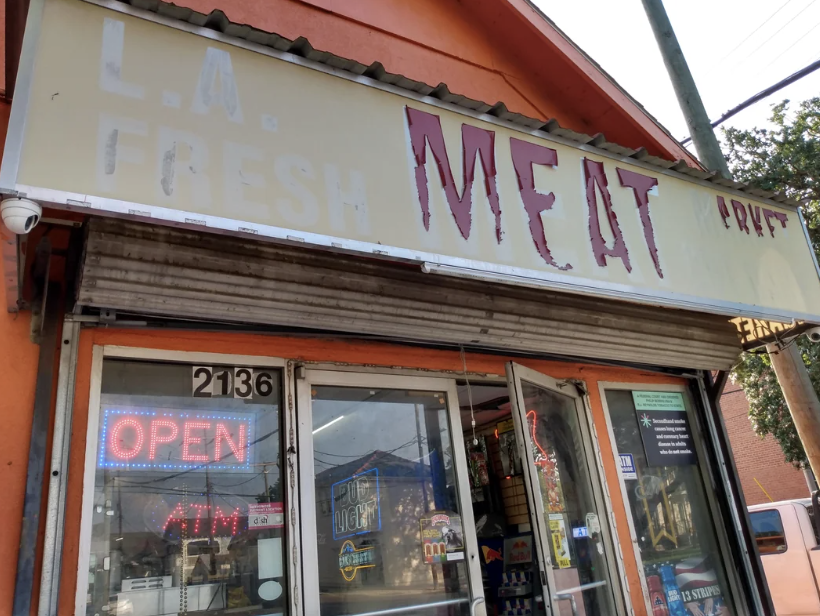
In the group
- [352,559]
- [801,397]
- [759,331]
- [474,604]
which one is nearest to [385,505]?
[352,559]

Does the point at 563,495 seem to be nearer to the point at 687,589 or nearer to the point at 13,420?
the point at 687,589

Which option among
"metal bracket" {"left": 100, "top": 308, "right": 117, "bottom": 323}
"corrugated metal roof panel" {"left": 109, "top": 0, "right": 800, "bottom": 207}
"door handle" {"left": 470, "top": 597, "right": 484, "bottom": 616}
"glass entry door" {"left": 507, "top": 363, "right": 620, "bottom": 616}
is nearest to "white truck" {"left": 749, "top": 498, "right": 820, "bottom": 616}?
"glass entry door" {"left": 507, "top": 363, "right": 620, "bottom": 616}

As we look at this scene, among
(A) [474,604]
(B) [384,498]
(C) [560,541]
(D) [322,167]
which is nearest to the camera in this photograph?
(D) [322,167]

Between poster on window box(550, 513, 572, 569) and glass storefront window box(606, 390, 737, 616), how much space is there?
101 cm

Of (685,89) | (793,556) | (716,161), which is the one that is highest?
(685,89)

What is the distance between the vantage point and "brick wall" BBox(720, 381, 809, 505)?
17578mm

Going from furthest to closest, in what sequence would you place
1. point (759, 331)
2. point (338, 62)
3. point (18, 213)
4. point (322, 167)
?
point (759, 331) < point (338, 62) < point (322, 167) < point (18, 213)

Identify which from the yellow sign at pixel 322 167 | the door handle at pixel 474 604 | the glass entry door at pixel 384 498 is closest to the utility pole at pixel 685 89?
the yellow sign at pixel 322 167

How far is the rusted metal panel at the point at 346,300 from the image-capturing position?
2.98 metres

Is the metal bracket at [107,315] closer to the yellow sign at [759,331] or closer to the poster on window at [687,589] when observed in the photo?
the poster on window at [687,589]

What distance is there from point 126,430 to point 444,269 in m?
1.98

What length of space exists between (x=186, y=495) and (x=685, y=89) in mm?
6025

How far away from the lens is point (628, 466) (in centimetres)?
549

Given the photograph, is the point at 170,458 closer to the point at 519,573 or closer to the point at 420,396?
the point at 420,396
